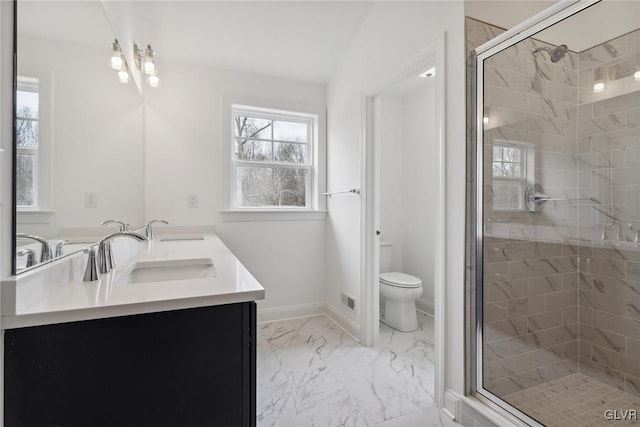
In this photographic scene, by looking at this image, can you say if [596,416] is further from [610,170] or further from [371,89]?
[371,89]

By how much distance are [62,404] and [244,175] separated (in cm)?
229

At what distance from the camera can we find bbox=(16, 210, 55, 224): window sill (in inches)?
30.6

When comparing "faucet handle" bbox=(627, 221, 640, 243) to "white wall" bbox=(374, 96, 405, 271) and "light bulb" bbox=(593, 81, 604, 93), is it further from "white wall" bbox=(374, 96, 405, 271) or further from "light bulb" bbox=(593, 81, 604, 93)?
"white wall" bbox=(374, 96, 405, 271)

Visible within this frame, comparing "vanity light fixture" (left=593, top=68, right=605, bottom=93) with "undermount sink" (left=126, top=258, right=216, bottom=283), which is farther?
"vanity light fixture" (left=593, top=68, right=605, bottom=93)

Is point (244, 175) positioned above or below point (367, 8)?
below

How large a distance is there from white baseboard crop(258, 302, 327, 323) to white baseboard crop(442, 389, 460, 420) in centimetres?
156

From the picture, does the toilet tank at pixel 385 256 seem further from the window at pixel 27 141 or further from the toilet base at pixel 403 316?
the window at pixel 27 141

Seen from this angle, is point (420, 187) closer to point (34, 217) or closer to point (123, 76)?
point (123, 76)

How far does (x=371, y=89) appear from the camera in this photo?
233cm

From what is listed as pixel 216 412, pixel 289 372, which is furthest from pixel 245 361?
pixel 289 372

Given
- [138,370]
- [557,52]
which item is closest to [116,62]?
[138,370]

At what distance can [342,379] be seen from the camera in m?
1.94

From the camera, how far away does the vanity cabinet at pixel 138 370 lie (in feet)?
2.43

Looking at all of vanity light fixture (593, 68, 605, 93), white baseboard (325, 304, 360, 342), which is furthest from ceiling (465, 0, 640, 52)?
white baseboard (325, 304, 360, 342)
